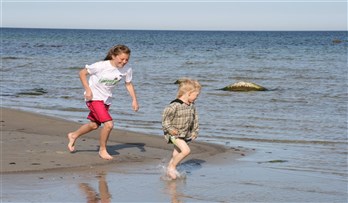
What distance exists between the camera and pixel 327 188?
7.05m

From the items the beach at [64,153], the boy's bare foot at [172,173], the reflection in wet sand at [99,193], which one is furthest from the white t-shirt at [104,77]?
the reflection in wet sand at [99,193]

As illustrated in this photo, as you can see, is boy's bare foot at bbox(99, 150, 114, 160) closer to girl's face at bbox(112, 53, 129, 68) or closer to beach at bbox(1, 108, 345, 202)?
beach at bbox(1, 108, 345, 202)

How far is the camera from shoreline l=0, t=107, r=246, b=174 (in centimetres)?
791

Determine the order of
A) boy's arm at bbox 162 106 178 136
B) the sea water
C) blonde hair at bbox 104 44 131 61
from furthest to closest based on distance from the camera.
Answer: the sea water, blonde hair at bbox 104 44 131 61, boy's arm at bbox 162 106 178 136

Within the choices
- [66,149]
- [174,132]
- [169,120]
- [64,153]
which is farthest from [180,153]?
[66,149]

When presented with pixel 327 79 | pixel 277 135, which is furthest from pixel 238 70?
pixel 277 135

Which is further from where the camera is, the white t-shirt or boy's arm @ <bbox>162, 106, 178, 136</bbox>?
the white t-shirt

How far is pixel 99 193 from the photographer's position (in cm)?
646

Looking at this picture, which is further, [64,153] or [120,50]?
[64,153]

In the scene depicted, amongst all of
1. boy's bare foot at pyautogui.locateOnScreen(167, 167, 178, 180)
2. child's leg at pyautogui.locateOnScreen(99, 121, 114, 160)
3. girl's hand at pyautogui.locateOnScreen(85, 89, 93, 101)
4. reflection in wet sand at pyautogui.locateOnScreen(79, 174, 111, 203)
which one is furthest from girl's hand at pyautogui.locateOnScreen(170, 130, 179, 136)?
girl's hand at pyautogui.locateOnScreen(85, 89, 93, 101)

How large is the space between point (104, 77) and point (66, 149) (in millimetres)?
1255

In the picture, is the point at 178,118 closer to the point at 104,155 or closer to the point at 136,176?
the point at 136,176

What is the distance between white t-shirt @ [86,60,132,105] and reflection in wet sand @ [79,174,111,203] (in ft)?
5.12

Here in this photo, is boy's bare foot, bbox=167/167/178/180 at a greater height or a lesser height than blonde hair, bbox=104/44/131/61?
lesser
